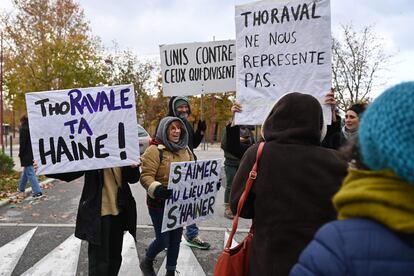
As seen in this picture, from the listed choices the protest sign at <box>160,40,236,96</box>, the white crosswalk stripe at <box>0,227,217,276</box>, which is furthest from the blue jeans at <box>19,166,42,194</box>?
the protest sign at <box>160,40,236,96</box>

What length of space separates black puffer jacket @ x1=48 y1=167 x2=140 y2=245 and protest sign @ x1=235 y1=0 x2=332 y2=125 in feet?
4.05

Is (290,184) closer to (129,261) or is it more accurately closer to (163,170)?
(163,170)

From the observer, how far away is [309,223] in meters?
1.97

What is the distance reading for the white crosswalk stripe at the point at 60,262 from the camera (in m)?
4.46

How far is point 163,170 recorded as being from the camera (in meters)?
3.98

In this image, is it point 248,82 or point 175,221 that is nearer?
point 248,82

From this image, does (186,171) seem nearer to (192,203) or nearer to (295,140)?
(192,203)

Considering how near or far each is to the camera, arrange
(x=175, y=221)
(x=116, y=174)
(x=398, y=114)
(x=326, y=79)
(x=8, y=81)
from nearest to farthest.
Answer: (x=398, y=114) < (x=326, y=79) < (x=116, y=174) < (x=175, y=221) < (x=8, y=81)

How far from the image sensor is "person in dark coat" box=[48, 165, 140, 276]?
3467 millimetres

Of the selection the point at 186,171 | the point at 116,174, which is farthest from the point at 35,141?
the point at 186,171

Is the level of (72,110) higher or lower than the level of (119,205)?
higher

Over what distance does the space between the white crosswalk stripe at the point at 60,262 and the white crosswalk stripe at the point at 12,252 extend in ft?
0.85

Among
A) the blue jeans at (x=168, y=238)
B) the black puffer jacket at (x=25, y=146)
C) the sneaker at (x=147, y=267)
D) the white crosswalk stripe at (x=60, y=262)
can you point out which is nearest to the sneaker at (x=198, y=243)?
the sneaker at (x=147, y=267)

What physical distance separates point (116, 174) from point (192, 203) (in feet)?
2.93
